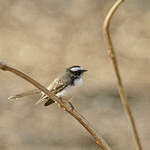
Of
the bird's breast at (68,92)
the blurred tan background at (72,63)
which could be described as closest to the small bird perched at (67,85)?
the bird's breast at (68,92)

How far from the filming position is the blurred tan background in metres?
8.83

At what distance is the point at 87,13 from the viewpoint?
12.2 metres

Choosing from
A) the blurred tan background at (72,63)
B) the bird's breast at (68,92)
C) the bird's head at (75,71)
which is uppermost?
the blurred tan background at (72,63)

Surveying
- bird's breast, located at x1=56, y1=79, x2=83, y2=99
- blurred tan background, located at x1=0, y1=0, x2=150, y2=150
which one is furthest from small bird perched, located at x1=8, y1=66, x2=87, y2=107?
blurred tan background, located at x1=0, y1=0, x2=150, y2=150

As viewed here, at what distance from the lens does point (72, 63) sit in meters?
10.4

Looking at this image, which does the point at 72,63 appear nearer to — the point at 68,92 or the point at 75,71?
the point at 75,71

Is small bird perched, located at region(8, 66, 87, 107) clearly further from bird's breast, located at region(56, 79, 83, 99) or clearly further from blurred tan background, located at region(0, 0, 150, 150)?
blurred tan background, located at region(0, 0, 150, 150)

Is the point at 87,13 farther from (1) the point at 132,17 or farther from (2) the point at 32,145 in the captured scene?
(2) the point at 32,145

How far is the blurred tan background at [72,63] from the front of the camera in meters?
8.83

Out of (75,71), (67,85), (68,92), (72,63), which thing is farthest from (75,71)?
(72,63)

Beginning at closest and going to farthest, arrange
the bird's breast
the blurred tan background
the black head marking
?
1. the bird's breast
2. the black head marking
3. the blurred tan background

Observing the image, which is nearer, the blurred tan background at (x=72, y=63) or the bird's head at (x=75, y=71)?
the bird's head at (x=75, y=71)

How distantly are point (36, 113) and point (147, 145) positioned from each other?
2.10 meters

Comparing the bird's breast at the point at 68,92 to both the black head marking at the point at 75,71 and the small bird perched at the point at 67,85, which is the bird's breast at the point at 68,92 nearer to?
the small bird perched at the point at 67,85
